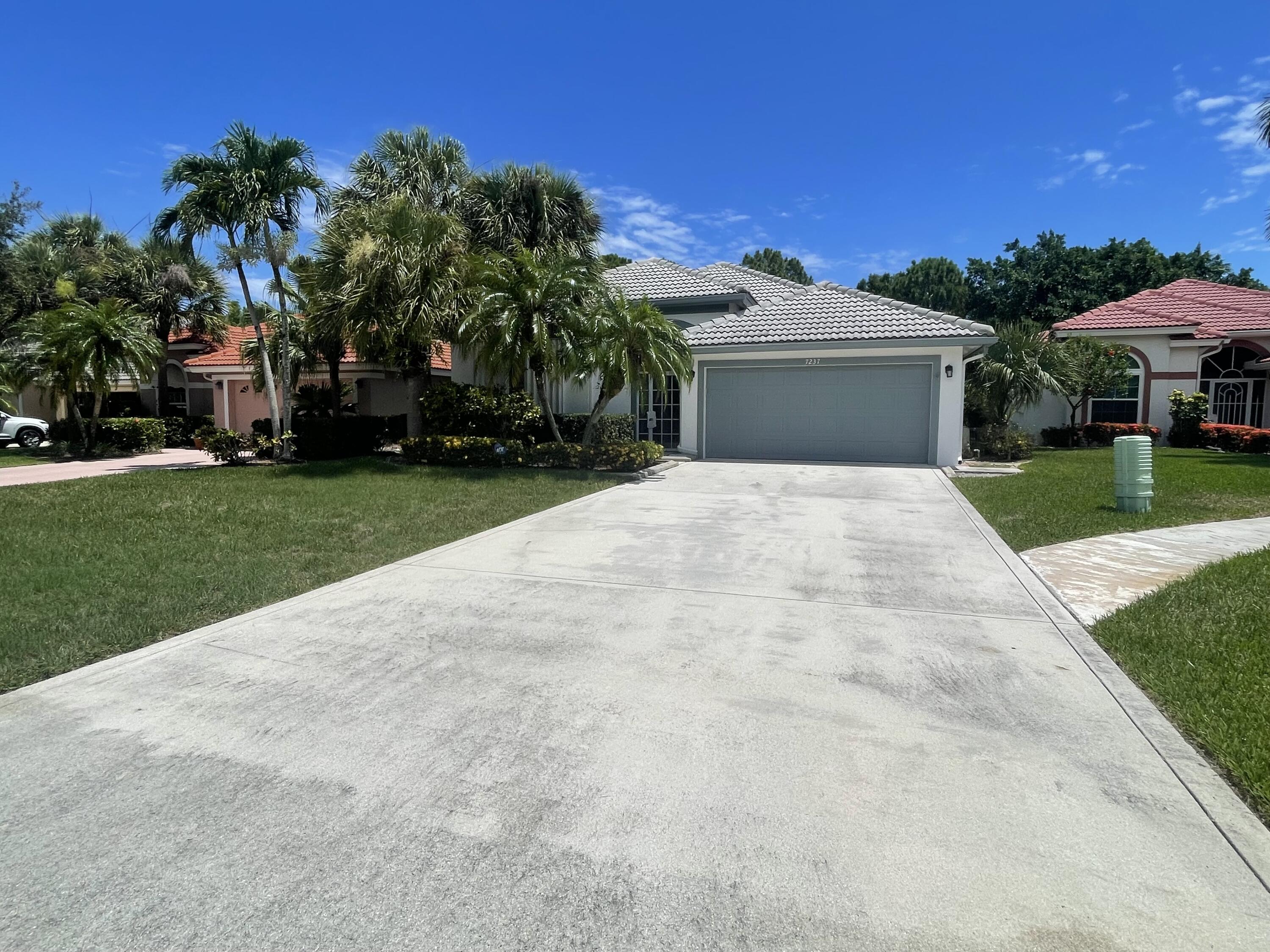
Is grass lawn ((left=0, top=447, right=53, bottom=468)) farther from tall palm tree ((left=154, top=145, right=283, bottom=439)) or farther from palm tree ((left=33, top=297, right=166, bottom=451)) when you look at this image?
tall palm tree ((left=154, top=145, right=283, bottom=439))

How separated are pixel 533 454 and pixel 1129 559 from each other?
11072 millimetres

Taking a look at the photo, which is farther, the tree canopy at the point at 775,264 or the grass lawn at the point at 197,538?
the tree canopy at the point at 775,264

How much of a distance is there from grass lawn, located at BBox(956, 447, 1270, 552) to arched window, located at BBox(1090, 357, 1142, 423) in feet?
24.1

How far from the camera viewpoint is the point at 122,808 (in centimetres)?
309

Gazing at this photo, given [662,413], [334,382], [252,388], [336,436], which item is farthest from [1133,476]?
[252,388]

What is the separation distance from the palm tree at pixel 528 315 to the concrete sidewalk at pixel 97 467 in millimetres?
7702

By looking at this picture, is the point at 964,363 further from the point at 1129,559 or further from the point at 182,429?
the point at 182,429

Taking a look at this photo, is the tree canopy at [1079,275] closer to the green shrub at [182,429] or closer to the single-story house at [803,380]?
the single-story house at [803,380]

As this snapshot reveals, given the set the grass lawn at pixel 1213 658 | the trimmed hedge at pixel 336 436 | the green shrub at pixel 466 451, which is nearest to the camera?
the grass lawn at pixel 1213 658

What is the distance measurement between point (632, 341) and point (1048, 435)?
56.0ft

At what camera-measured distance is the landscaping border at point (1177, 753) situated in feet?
9.42

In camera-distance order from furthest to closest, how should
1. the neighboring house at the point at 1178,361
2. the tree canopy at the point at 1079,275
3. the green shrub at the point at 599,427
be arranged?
the tree canopy at the point at 1079,275 < the neighboring house at the point at 1178,361 < the green shrub at the point at 599,427

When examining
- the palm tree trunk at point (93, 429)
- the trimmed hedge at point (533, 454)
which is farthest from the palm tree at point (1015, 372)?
the palm tree trunk at point (93, 429)

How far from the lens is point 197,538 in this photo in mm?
8367
